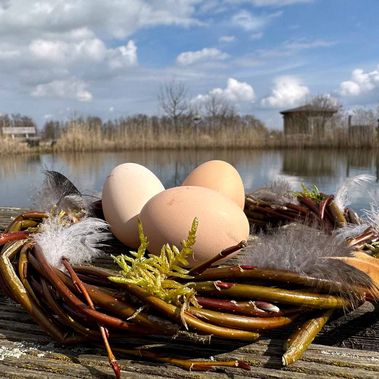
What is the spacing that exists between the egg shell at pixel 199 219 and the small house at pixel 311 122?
13907 mm

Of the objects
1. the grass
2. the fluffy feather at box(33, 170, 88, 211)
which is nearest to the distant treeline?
the grass

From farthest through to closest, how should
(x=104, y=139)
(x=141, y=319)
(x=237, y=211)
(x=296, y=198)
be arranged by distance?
(x=104, y=139), (x=296, y=198), (x=237, y=211), (x=141, y=319)

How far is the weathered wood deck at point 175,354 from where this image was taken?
640 millimetres

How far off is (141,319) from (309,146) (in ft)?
48.0

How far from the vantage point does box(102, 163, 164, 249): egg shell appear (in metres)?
1.19

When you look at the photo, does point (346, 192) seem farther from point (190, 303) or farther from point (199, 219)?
point (190, 303)

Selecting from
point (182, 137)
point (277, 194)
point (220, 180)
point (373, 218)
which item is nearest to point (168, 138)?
point (182, 137)

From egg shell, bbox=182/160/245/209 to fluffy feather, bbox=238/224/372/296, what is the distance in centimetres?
56

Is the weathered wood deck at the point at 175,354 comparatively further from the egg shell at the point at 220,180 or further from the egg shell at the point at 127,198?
the egg shell at the point at 220,180

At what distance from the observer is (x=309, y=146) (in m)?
14.6

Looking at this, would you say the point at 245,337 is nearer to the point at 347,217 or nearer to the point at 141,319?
the point at 141,319

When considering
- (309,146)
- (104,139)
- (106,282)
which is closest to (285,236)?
(106,282)

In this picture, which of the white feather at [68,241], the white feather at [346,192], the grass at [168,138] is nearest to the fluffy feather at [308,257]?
the white feather at [68,241]

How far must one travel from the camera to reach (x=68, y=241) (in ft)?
3.09
